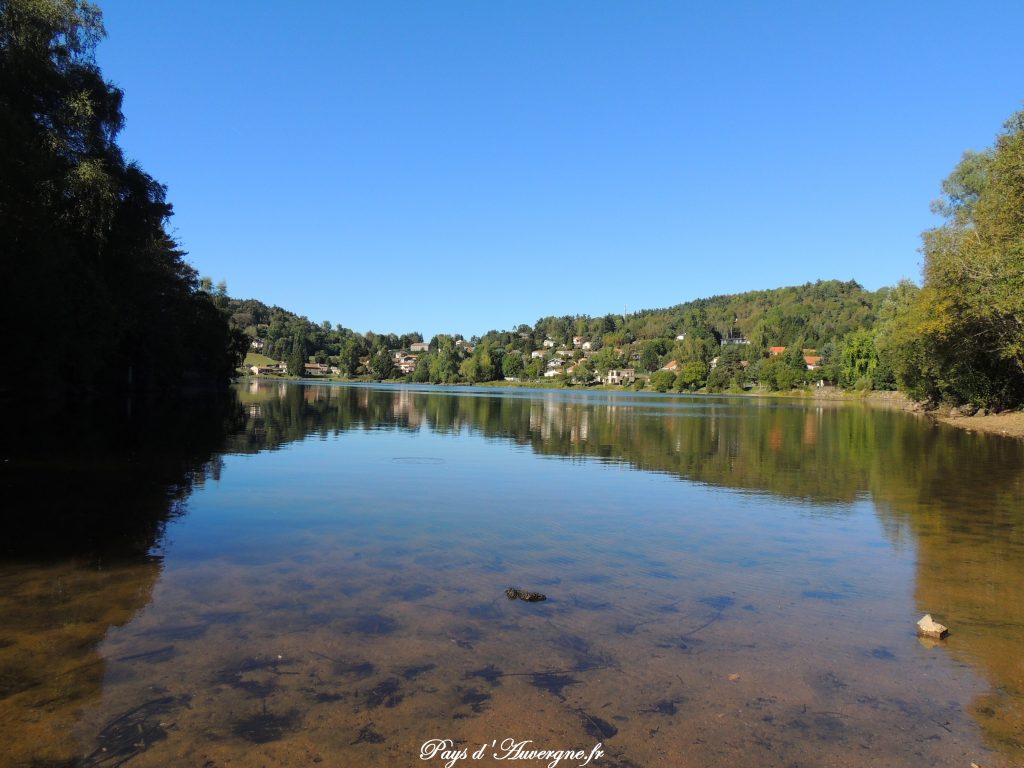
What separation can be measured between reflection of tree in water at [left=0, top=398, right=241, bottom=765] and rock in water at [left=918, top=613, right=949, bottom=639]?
762cm

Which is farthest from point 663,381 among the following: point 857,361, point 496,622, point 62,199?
point 496,622

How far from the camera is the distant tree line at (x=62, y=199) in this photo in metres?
24.7

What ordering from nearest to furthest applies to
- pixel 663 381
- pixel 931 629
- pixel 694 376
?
1. pixel 931 629
2. pixel 694 376
3. pixel 663 381

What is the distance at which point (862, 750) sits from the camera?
16.1 ft

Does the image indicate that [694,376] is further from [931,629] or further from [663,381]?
[931,629]

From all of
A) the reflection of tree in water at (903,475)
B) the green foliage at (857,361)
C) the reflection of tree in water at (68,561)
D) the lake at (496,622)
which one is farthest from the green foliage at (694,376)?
the reflection of tree in water at (68,561)

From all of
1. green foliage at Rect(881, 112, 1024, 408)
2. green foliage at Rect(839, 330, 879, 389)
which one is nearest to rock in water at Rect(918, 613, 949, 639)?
green foliage at Rect(881, 112, 1024, 408)

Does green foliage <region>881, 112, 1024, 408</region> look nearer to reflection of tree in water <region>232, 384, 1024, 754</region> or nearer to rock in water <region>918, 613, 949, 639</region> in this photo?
reflection of tree in water <region>232, 384, 1024, 754</region>

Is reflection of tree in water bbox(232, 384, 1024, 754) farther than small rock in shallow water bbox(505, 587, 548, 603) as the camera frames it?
No

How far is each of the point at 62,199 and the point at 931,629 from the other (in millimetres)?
31288

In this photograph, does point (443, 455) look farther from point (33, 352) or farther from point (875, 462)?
point (33, 352)

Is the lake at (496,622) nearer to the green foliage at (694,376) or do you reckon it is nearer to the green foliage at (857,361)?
the green foliage at (857,361)

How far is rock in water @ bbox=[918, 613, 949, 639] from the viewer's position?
7.10 meters

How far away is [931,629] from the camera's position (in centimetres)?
713
